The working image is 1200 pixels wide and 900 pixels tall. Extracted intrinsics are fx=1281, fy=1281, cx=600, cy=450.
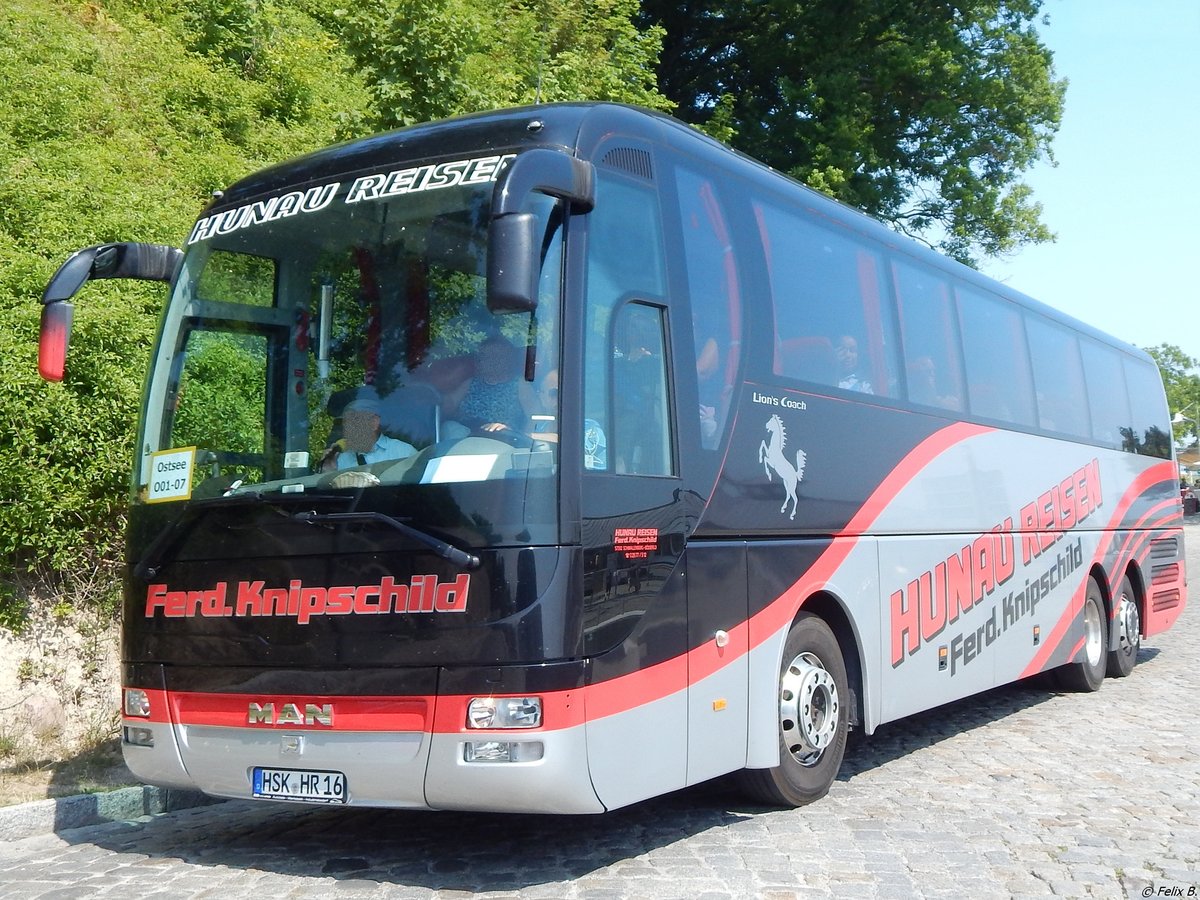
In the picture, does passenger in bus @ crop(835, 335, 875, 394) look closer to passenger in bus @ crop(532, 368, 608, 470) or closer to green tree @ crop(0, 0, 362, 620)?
passenger in bus @ crop(532, 368, 608, 470)

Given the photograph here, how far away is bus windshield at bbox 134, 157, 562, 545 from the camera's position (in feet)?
18.2

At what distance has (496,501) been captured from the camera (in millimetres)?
5441

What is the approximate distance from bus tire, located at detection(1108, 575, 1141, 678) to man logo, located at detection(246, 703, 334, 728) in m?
10.0

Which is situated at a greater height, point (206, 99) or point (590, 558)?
point (206, 99)

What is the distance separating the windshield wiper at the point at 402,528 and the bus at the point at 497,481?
0.02 m

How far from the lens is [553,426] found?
18.2 ft

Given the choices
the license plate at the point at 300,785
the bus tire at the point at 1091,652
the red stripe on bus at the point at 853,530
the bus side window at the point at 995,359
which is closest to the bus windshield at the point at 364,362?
the license plate at the point at 300,785

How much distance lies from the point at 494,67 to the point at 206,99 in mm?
4064

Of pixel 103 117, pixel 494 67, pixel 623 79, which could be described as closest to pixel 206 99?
pixel 103 117

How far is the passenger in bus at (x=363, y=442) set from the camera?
570 centimetres

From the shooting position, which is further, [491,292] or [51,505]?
[51,505]

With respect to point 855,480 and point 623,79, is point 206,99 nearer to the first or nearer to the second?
point 623,79

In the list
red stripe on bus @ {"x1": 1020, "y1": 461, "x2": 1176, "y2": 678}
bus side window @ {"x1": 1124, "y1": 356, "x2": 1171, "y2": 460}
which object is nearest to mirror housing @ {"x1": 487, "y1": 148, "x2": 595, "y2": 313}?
red stripe on bus @ {"x1": 1020, "y1": 461, "x2": 1176, "y2": 678}

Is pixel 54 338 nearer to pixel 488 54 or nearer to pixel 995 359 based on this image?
pixel 995 359
